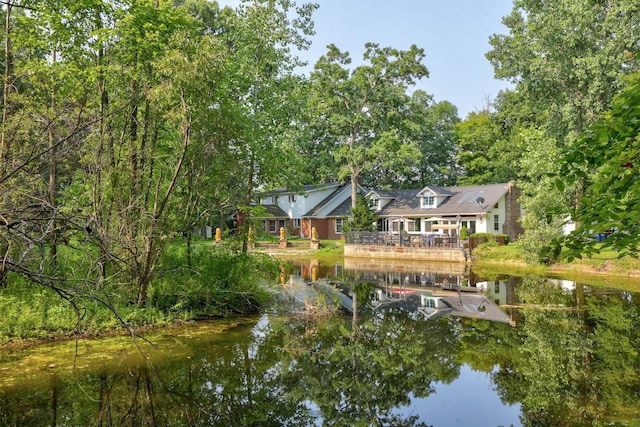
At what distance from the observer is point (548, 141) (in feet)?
91.9

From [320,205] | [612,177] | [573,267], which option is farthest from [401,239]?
[612,177]

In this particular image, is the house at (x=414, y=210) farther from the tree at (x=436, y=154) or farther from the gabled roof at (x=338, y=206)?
the tree at (x=436, y=154)

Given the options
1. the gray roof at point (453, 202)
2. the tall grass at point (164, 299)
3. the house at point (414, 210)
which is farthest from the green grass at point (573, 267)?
the tall grass at point (164, 299)

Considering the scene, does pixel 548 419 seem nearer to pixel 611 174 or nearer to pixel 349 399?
pixel 349 399

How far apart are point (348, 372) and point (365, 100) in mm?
35478

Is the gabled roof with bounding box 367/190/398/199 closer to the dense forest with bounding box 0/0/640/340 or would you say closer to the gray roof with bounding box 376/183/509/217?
the gray roof with bounding box 376/183/509/217

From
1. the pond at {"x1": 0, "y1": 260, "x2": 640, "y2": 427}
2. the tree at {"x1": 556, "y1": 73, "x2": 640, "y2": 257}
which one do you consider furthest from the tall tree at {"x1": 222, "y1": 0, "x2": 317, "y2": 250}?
the tree at {"x1": 556, "y1": 73, "x2": 640, "y2": 257}

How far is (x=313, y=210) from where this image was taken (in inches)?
1927

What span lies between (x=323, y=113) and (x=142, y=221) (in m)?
31.0

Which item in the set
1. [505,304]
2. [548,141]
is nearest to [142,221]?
[505,304]

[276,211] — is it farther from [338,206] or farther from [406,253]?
[406,253]

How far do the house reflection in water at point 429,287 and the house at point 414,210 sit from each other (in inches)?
304

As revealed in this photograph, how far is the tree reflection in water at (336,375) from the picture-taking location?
23.4 feet

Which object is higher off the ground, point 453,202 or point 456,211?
point 453,202
